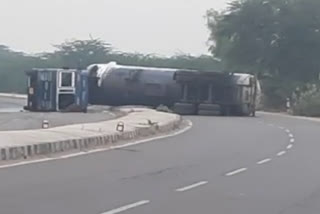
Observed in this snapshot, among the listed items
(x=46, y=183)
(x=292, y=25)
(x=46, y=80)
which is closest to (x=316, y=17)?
(x=292, y=25)

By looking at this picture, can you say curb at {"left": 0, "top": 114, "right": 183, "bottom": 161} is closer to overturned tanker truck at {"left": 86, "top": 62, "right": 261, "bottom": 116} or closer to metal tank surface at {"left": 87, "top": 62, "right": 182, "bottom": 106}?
overturned tanker truck at {"left": 86, "top": 62, "right": 261, "bottom": 116}

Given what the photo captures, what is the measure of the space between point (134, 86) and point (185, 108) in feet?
10.6

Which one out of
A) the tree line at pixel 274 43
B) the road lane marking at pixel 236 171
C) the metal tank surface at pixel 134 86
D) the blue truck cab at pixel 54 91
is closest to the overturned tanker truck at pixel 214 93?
the metal tank surface at pixel 134 86

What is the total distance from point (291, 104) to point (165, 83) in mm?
16251

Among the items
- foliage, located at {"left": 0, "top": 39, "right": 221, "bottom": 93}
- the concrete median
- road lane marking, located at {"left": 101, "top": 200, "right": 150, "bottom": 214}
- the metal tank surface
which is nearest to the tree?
foliage, located at {"left": 0, "top": 39, "right": 221, "bottom": 93}

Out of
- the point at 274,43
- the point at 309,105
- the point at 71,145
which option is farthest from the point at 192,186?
the point at 274,43

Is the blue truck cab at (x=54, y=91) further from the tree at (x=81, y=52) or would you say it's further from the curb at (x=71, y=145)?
the tree at (x=81, y=52)

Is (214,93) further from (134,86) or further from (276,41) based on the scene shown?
(276,41)

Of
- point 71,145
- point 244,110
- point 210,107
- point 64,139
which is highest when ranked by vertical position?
point 64,139

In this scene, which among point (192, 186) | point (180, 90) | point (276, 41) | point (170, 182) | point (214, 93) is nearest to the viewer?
point (192, 186)

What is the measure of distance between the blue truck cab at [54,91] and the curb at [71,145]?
20055 mm

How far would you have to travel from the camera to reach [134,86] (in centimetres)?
5791

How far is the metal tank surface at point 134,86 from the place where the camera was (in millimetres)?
57781

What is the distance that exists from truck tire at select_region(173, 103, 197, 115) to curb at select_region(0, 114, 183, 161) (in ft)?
82.8
